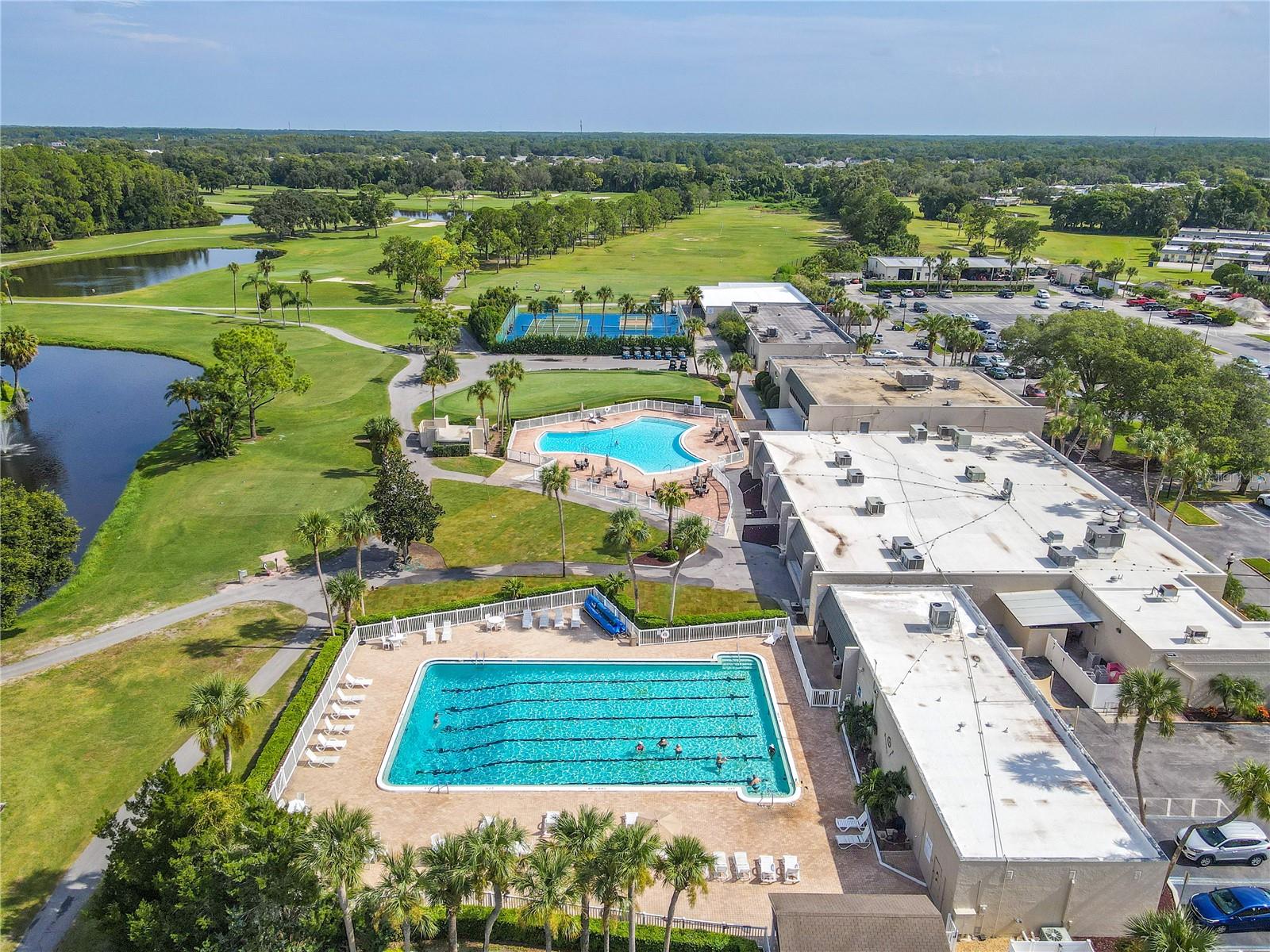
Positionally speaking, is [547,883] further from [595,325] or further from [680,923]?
[595,325]

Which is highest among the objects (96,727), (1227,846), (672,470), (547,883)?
(547,883)

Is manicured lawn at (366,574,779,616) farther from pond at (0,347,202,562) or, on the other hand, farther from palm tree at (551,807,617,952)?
palm tree at (551,807,617,952)

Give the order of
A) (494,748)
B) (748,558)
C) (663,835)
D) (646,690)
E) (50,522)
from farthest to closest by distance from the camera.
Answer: (748,558) < (50,522) < (646,690) < (494,748) < (663,835)

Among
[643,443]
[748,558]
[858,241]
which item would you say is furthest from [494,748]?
[858,241]

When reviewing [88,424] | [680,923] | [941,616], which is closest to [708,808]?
[680,923]

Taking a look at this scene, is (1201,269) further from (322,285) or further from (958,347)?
(322,285)

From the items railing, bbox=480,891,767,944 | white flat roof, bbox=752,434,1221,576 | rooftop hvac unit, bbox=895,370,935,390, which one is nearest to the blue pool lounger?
white flat roof, bbox=752,434,1221,576
